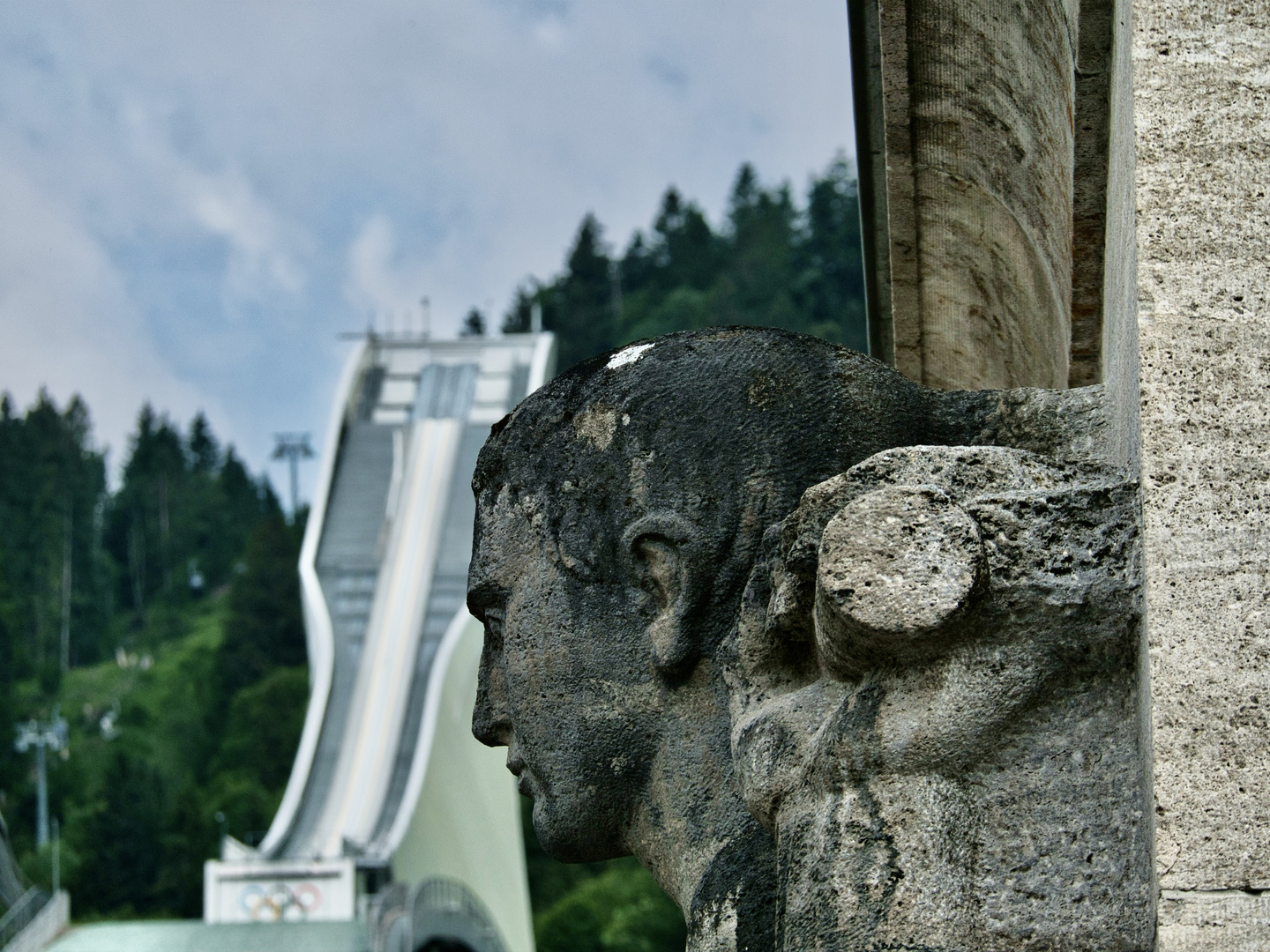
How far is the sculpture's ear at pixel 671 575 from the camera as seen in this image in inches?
130

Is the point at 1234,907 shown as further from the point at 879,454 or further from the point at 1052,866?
the point at 879,454

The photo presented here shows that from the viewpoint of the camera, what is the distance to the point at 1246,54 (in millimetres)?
2684

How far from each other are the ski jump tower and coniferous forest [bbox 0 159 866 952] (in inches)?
488

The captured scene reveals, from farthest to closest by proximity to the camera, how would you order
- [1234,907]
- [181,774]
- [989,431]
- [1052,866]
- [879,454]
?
[181,774]
[989,431]
[879,454]
[1052,866]
[1234,907]

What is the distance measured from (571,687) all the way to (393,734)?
144ft

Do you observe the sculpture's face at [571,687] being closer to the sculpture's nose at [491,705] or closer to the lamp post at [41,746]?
the sculpture's nose at [491,705]

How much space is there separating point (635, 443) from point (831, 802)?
0.89 meters

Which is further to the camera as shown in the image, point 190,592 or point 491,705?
point 190,592

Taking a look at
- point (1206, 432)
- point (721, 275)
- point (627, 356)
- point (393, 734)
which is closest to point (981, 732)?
point (1206, 432)

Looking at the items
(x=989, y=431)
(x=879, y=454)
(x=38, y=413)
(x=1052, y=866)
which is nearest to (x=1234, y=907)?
(x=1052, y=866)

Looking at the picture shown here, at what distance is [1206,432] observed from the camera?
2.57m

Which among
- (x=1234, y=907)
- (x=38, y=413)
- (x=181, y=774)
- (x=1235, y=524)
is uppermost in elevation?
(x=38, y=413)

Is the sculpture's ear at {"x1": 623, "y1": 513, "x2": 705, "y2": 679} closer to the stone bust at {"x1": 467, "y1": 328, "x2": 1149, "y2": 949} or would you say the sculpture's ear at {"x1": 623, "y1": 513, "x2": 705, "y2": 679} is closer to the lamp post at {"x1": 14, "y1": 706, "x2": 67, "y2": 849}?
the stone bust at {"x1": 467, "y1": 328, "x2": 1149, "y2": 949}

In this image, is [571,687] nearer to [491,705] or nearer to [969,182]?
[491,705]
